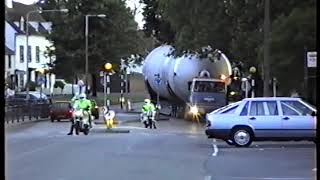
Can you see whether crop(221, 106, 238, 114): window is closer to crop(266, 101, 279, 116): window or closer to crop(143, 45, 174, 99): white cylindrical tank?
crop(266, 101, 279, 116): window

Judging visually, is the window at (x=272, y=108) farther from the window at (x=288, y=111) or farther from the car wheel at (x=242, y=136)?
the car wheel at (x=242, y=136)

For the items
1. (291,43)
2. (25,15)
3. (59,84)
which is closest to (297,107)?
(291,43)

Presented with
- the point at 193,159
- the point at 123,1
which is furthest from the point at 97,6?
the point at 193,159

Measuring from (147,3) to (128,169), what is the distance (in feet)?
131

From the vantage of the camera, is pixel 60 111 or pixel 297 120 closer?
pixel 297 120

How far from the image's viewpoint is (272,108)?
2223 cm

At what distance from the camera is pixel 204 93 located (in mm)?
44250

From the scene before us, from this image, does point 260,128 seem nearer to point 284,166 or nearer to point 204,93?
point 284,166

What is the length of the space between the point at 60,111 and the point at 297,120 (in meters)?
→ 28.7

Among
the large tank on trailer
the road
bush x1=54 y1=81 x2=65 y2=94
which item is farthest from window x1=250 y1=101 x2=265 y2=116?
bush x1=54 y1=81 x2=65 y2=94

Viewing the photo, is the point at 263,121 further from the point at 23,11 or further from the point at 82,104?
the point at 23,11

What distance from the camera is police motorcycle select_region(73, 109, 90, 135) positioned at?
30672mm

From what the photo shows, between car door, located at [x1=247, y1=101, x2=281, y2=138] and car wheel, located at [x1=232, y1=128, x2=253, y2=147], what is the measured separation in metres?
0.24

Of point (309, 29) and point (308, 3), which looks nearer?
point (309, 29)
